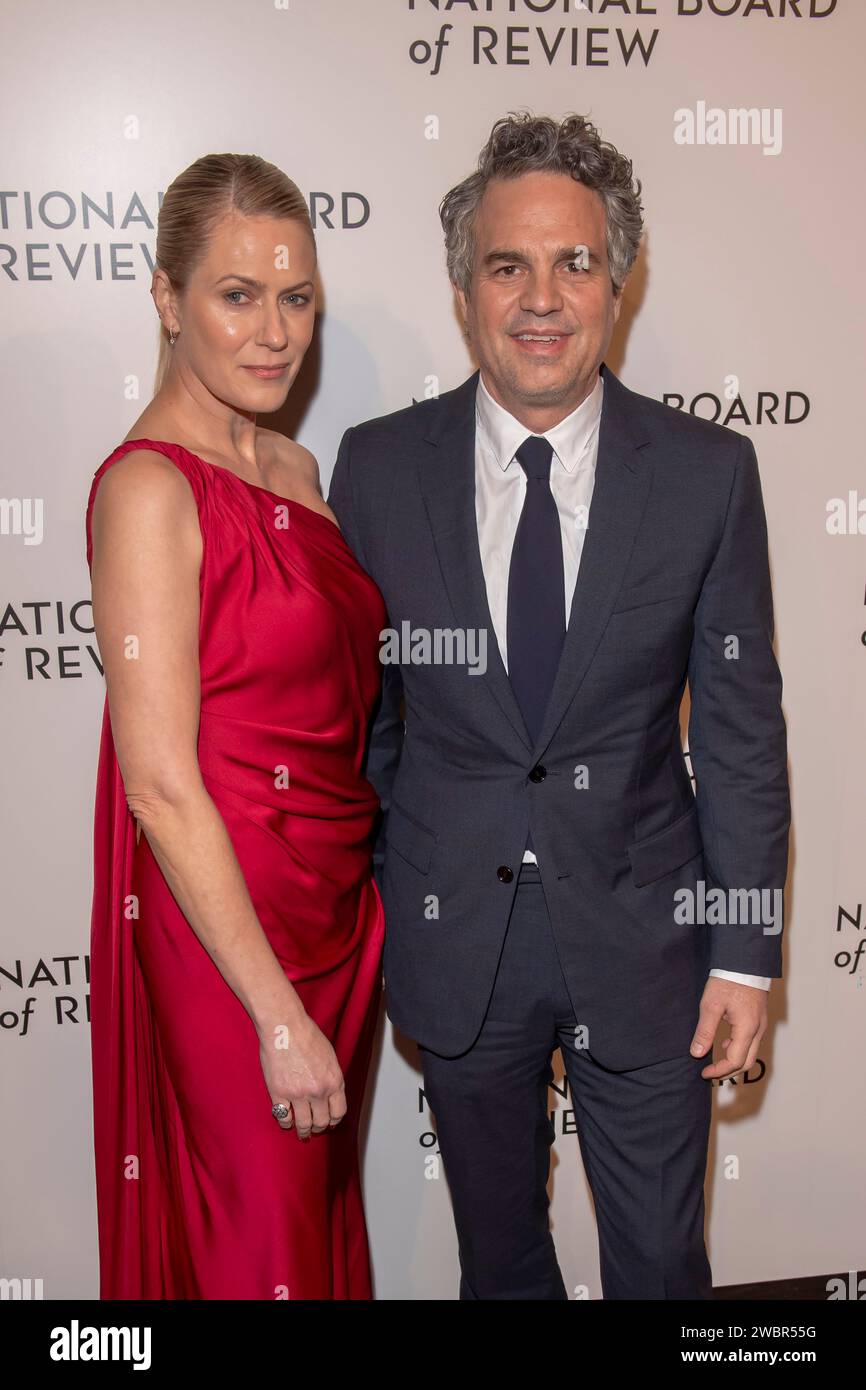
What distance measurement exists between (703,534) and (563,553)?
181mm

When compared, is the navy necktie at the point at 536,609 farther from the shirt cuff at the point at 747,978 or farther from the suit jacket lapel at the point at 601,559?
the shirt cuff at the point at 747,978

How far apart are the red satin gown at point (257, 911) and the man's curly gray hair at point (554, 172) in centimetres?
44

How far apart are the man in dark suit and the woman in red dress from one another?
0.12 meters

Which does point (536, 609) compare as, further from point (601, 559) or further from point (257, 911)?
point (257, 911)

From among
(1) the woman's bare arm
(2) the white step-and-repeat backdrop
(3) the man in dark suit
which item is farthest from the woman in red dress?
(2) the white step-and-repeat backdrop

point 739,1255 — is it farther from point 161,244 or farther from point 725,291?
point 161,244

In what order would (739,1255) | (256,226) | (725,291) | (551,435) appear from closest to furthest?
(256,226)
(551,435)
(725,291)
(739,1255)

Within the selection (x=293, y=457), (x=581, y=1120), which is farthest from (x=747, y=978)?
(x=293, y=457)

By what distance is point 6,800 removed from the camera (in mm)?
2148

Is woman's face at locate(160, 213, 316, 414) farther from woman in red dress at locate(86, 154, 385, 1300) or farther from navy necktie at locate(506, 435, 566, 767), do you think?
navy necktie at locate(506, 435, 566, 767)

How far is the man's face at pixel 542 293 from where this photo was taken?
5.22 feet

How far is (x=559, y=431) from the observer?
166 centimetres

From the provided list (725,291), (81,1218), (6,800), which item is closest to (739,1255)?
(81,1218)

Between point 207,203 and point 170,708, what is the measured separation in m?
0.63
